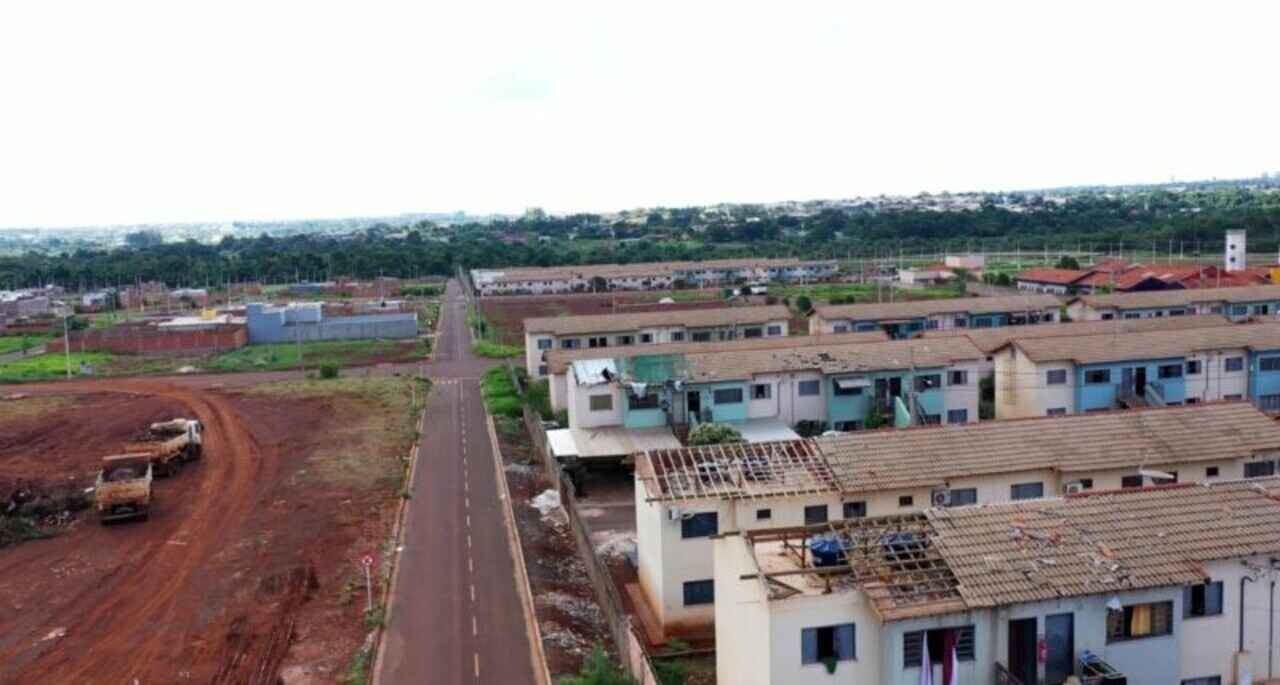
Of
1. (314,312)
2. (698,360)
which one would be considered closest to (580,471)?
(698,360)

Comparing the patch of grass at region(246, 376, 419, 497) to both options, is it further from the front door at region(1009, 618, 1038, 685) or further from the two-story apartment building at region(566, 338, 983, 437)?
the front door at region(1009, 618, 1038, 685)

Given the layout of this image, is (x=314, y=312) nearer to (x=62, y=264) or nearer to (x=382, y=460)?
(x=382, y=460)

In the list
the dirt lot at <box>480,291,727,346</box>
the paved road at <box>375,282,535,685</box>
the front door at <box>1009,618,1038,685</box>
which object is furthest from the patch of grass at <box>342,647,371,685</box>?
the dirt lot at <box>480,291,727,346</box>

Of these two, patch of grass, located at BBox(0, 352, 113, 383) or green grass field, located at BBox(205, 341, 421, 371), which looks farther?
green grass field, located at BBox(205, 341, 421, 371)

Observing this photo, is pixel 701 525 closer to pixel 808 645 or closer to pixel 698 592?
pixel 698 592

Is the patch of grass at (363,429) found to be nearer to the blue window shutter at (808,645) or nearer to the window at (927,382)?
the window at (927,382)

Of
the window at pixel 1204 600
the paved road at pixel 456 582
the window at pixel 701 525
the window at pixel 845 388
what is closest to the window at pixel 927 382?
the window at pixel 845 388
